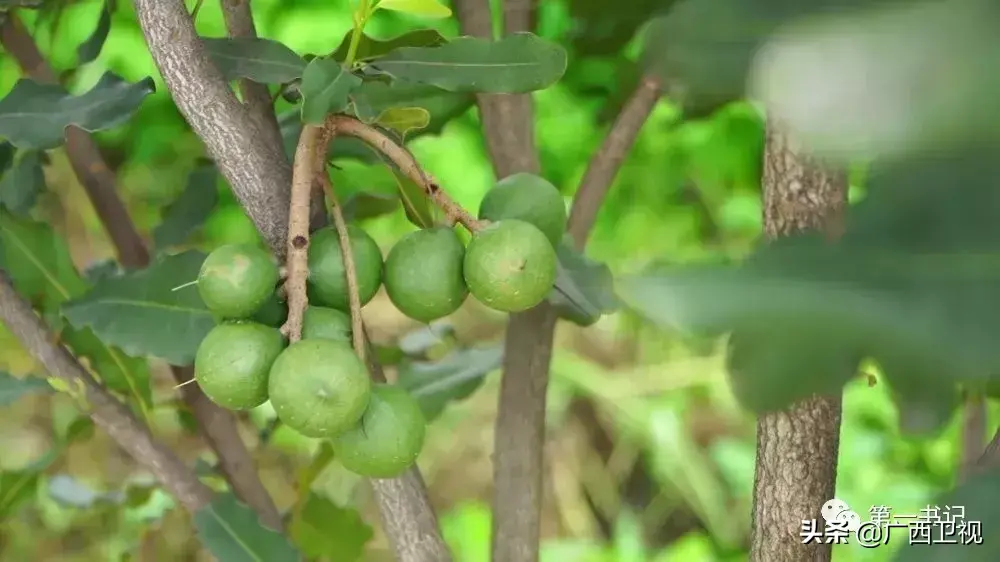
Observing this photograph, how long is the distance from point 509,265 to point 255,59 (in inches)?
6.3

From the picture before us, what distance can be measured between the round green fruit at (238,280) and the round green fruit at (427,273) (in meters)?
0.06

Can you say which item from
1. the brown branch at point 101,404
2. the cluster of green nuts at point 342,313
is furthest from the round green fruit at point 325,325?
the brown branch at point 101,404

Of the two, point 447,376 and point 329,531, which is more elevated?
point 447,376

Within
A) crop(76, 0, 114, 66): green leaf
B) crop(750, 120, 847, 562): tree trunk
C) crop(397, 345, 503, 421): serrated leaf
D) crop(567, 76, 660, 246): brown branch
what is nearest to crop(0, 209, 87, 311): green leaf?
crop(76, 0, 114, 66): green leaf

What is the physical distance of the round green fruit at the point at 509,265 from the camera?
0.39 m

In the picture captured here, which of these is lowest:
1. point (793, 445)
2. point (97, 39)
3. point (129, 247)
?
point (793, 445)

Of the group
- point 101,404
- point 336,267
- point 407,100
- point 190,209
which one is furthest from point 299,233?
point 190,209

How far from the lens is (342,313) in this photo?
41 centimetres

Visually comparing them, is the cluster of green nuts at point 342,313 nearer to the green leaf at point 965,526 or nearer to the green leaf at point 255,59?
the green leaf at point 255,59

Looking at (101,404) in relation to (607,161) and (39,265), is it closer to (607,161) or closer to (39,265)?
(39,265)

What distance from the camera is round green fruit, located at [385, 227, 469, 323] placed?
1.37 feet

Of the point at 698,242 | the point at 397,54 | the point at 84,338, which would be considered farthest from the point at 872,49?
the point at 698,242

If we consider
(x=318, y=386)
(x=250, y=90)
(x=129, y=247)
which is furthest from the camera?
(x=129, y=247)

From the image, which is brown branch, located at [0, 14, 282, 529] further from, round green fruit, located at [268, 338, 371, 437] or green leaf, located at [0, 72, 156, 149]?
round green fruit, located at [268, 338, 371, 437]
